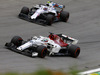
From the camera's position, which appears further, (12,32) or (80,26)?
(80,26)

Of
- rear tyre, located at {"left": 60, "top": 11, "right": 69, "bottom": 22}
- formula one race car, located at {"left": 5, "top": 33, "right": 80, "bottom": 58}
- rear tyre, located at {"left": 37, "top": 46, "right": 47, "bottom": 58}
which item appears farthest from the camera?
rear tyre, located at {"left": 60, "top": 11, "right": 69, "bottom": 22}

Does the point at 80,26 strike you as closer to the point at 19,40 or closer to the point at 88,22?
the point at 88,22

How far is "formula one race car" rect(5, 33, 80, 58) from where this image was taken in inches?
413

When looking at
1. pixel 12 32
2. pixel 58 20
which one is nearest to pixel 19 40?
pixel 12 32

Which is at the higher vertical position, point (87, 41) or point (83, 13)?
point (83, 13)

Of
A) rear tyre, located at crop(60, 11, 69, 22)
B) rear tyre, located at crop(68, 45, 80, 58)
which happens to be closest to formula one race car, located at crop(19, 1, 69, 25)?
rear tyre, located at crop(60, 11, 69, 22)

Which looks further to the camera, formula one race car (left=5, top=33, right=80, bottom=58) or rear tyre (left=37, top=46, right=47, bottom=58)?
formula one race car (left=5, top=33, right=80, bottom=58)

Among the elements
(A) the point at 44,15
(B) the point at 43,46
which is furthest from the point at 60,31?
(B) the point at 43,46

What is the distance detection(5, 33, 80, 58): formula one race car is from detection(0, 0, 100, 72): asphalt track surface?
0.25 m

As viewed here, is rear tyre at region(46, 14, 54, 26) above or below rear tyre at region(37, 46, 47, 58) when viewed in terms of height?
above

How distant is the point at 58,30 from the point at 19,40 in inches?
238

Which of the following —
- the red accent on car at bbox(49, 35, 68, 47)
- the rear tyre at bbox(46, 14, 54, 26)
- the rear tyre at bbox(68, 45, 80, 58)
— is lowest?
the rear tyre at bbox(68, 45, 80, 58)

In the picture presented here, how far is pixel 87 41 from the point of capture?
1507 cm

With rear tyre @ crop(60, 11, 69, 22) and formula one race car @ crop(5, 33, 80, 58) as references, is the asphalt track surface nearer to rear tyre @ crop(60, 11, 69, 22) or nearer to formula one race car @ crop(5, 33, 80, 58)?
formula one race car @ crop(5, 33, 80, 58)
